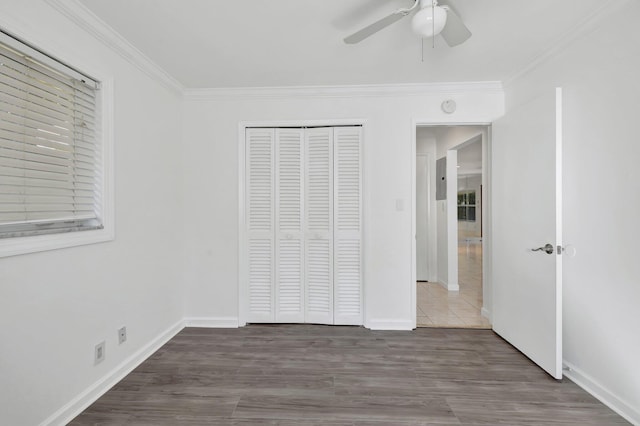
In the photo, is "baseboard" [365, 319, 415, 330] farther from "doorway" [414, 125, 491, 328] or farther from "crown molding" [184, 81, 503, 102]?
"crown molding" [184, 81, 503, 102]

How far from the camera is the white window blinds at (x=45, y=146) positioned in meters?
1.41

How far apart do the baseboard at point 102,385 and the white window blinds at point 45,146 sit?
1.00m

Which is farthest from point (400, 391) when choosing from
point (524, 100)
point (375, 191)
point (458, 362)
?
point (524, 100)

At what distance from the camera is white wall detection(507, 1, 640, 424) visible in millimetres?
1673

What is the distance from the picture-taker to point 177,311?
289 cm

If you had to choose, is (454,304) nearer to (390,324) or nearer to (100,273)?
(390,324)

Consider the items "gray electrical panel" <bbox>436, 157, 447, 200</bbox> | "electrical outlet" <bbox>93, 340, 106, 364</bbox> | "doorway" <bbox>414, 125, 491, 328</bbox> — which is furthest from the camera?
"gray electrical panel" <bbox>436, 157, 447, 200</bbox>

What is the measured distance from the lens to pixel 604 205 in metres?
1.83

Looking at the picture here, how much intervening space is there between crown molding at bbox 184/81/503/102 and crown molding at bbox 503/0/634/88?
36 centimetres

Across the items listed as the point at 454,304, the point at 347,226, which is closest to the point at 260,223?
the point at 347,226

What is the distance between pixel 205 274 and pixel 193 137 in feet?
4.61

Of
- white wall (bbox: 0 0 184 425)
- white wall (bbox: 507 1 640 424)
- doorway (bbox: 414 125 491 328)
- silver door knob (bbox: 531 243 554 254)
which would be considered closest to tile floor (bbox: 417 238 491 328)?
doorway (bbox: 414 125 491 328)

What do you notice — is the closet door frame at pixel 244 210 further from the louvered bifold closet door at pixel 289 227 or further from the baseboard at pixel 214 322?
the louvered bifold closet door at pixel 289 227

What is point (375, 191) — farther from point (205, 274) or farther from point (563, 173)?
point (205, 274)
